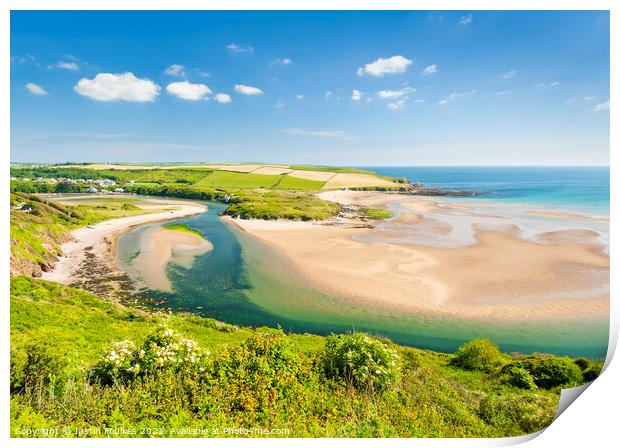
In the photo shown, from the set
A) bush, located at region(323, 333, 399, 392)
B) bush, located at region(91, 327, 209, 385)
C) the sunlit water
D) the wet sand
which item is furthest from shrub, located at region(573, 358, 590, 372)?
the wet sand

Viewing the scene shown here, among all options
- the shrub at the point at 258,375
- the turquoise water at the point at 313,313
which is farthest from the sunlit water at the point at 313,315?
the shrub at the point at 258,375

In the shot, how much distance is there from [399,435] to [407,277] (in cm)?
959

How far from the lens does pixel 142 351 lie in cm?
436

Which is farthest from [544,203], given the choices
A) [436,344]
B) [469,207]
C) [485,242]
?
[436,344]

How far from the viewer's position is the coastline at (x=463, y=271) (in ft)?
36.0

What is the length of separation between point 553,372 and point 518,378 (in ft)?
2.36

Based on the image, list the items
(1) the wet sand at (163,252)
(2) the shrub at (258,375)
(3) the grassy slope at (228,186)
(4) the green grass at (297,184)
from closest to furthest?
(2) the shrub at (258,375)
(1) the wet sand at (163,252)
(3) the grassy slope at (228,186)
(4) the green grass at (297,184)

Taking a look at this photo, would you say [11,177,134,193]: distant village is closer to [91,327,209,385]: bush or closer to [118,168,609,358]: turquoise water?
[118,168,609,358]: turquoise water

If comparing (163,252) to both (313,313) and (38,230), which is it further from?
(313,313)

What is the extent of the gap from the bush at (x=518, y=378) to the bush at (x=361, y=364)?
3.62m

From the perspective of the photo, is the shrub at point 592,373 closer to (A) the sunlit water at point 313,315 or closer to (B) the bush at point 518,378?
(B) the bush at point 518,378

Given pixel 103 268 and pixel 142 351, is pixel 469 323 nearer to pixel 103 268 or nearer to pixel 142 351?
pixel 142 351

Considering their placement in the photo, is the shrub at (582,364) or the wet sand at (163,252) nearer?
the shrub at (582,364)
